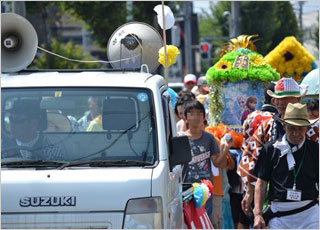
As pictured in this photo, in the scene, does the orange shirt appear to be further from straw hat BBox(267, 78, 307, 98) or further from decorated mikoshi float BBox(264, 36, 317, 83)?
decorated mikoshi float BBox(264, 36, 317, 83)

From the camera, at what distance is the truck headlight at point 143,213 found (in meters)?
5.83

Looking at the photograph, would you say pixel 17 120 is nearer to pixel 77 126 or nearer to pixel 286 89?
pixel 77 126

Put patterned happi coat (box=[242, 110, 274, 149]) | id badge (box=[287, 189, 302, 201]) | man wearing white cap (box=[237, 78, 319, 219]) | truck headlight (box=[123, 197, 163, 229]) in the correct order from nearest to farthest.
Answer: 1. truck headlight (box=[123, 197, 163, 229])
2. id badge (box=[287, 189, 302, 201])
3. man wearing white cap (box=[237, 78, 319, 219])
4. patterned happi coat (box=[242, 110, 274, 149])

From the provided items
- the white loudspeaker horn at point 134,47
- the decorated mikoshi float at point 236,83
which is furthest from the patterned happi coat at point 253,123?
the decorated mikoshi float at point 236,83

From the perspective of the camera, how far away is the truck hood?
19.2 ft

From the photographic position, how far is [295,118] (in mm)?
6961

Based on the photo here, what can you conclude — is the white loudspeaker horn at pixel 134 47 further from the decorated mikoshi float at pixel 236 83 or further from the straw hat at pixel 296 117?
the decorated mikoshi float at pixel 236 83

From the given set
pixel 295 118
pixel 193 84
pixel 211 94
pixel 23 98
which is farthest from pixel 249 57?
pixel 193 84

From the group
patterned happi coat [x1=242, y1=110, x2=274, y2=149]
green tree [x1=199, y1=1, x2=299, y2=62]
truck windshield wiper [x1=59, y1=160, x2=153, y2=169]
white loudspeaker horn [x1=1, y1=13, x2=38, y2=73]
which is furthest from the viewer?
green tree [x1=199, y1=1, x2=299, y2=62]

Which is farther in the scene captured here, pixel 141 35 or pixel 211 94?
pixel 211 94

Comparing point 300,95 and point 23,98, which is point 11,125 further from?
point 300,95

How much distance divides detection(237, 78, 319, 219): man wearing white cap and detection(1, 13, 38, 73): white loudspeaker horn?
7.16 ft

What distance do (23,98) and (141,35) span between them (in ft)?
7.14

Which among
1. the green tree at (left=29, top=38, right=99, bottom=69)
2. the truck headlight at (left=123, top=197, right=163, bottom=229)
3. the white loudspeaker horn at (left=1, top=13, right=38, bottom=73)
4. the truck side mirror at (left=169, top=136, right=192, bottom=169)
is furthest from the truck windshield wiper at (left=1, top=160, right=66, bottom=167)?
the green tree at (left=29, top=38, right=99, bottom=69)
